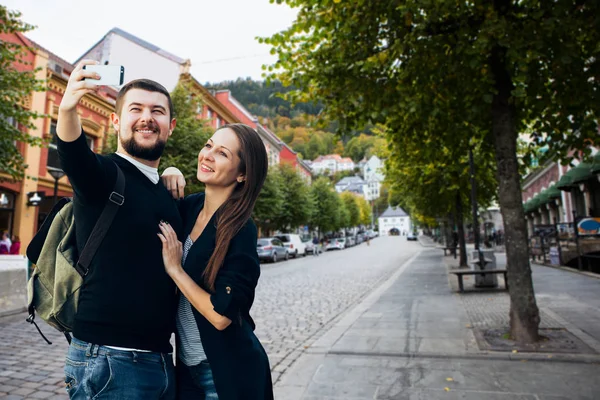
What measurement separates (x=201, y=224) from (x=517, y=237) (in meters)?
5.47

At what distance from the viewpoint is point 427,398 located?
3.88m

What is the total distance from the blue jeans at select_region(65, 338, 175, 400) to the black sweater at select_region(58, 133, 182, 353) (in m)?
0.04

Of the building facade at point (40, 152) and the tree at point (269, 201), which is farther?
the tree at point (269, 201)

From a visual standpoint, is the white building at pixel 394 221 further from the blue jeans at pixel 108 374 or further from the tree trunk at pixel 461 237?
the blue jeans at pixel 108 374

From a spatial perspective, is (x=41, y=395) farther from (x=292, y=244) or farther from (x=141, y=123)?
(x=292, y=244)

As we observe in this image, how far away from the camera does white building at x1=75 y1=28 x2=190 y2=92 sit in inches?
1139

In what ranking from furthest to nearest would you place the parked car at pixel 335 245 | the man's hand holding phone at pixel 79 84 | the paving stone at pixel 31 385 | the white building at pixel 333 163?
the white building at pixel 333 163 → the parked car at pixel 335 245 → the paving stone at pixel 31 385 → the man's hand holding phone at pixel 79 84

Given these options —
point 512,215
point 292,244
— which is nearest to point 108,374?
point 512,215

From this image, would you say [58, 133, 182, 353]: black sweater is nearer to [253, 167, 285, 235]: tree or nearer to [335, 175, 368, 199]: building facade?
[253, 167, 285, 235]: tree

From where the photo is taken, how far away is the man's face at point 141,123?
174 cm

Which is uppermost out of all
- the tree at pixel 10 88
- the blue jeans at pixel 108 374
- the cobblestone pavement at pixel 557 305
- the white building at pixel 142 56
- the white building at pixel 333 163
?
the white building at pixel 333 163

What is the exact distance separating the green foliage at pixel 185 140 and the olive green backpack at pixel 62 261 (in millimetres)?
17542

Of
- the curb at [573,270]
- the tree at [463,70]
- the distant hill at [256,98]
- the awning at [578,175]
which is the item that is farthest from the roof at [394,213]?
the tree at [463,70]

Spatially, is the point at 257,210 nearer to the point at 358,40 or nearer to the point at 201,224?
the point at 358,40
